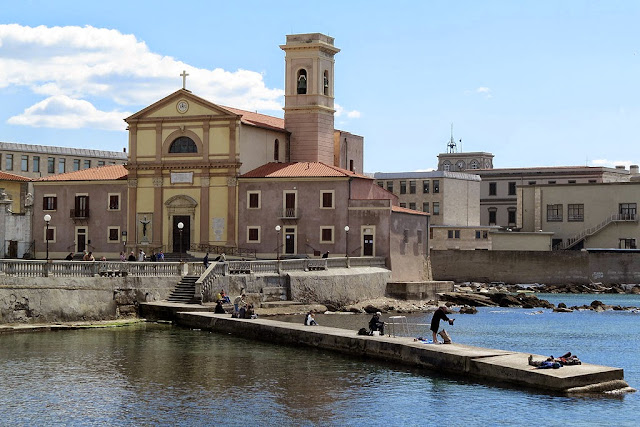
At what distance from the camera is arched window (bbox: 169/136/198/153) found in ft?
225

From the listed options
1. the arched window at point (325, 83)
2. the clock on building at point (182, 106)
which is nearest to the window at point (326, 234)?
the clock on building at point (182, 106)

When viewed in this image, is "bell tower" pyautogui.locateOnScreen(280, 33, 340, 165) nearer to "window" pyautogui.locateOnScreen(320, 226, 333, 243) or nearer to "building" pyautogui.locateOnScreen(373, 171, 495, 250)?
"window" pyautogui.locateOnScreen(320, 226, 333, 243)

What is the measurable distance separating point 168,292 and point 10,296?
884 centimetres

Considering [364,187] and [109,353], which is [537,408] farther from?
[364,187]

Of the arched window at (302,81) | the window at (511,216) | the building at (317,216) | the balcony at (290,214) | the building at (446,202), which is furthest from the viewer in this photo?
the window at (511,216)

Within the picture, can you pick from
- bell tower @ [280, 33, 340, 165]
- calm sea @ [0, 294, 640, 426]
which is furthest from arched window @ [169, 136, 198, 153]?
calm sea @ [0, 294, 640, 426]

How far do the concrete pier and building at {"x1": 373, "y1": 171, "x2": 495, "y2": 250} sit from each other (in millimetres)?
58865

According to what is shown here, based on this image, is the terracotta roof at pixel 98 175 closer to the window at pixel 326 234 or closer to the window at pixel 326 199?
the window at pixel 326 199

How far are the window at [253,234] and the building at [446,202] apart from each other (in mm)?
34439

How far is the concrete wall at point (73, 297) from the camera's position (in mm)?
43156

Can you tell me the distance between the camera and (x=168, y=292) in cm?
5009

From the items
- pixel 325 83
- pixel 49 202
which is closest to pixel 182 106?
pixel 325 83

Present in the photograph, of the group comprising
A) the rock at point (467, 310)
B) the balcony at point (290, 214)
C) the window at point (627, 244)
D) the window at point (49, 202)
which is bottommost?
the rock at point (467, 310)

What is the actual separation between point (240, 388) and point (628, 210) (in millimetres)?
68521
